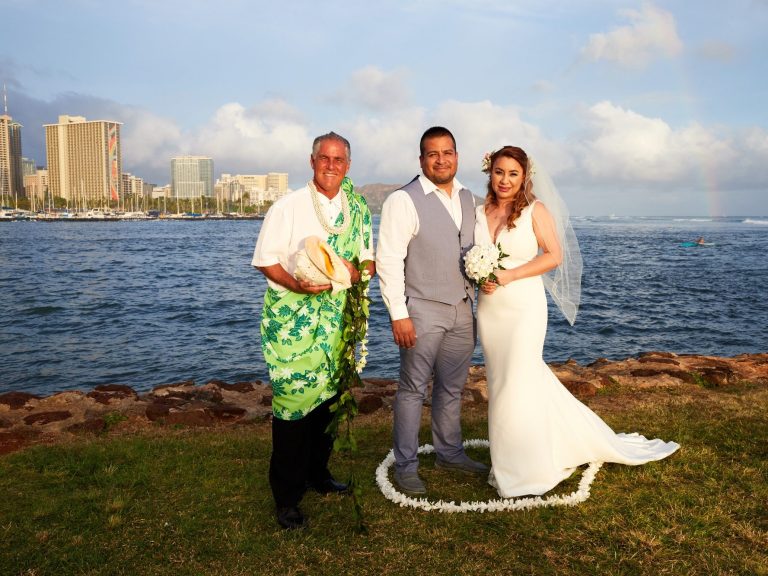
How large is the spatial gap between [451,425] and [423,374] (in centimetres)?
73

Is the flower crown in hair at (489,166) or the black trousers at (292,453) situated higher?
the flower crown in hair at (489,166)

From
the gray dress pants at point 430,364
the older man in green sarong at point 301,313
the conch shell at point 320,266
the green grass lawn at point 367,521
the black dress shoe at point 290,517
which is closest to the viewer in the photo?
the green grass lawn at point 367,521

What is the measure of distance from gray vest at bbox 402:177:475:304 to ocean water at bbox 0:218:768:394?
9.74 m

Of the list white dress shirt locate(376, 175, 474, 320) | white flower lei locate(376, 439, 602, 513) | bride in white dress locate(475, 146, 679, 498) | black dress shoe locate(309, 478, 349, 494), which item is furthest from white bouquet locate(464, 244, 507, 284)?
black dress shoe locate(309, 478, 349, 494)

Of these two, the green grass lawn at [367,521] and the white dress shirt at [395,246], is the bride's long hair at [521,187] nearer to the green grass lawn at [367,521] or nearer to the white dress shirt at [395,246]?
the white dress shirt at [395,246]

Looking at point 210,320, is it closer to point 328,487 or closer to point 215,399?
point 215,399

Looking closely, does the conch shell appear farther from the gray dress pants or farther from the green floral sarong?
the gray dress pants

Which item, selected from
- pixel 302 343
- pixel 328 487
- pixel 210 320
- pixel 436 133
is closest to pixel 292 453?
pixel 328 487

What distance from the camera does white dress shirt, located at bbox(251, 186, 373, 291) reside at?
15.5 feet

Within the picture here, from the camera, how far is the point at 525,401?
5.43m

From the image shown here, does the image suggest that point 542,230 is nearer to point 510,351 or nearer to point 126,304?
point 510,351

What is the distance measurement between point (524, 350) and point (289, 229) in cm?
227

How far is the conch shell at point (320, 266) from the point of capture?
4441 millimetres

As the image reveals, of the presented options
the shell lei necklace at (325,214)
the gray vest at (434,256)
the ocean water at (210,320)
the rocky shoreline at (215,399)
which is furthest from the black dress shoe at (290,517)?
the ocean water at (210,320)
